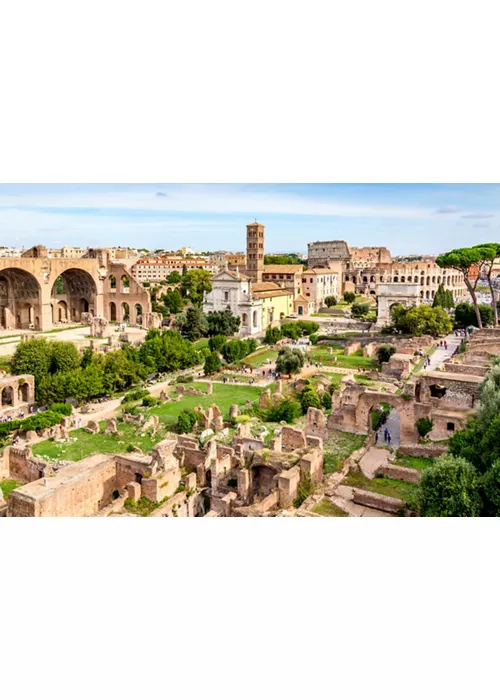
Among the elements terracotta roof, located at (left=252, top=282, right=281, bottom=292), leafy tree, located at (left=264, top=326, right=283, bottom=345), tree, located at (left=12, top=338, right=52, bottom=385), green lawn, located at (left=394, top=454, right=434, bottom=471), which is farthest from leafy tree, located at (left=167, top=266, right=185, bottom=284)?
green lawn, located at (left=394, top=454, right=434, bottom=471)

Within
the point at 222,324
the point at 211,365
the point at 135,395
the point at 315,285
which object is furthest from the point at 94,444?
the point at 315,285

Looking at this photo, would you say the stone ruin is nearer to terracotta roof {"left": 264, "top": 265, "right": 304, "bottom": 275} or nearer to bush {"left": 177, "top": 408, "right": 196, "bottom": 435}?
bush {"left": 177, "top": 408, "right": 196, "bottom": 435}

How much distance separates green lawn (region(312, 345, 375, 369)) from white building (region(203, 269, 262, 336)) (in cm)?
515

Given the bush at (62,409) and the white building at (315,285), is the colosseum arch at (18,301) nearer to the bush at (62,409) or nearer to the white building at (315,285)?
the bush at (62,409)

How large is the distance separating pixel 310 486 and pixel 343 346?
14851 mm

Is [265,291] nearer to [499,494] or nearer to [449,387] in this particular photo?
[449,387]

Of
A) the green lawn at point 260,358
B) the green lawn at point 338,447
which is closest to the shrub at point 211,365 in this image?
the green lawn at point 260,358

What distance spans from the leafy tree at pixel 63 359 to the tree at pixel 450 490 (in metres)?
11.5

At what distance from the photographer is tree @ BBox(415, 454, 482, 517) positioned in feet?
20.0

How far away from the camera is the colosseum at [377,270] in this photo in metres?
36.7

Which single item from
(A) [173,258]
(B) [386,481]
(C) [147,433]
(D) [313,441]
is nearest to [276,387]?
(C) [147,433]

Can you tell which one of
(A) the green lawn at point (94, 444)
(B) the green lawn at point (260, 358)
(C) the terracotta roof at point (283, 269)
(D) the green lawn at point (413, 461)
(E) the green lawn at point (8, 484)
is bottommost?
(E) the green lawn at point (8, 484)

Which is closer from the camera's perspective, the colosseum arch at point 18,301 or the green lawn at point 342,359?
the green lawn at point 342,359

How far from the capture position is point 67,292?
2697 centimetres
